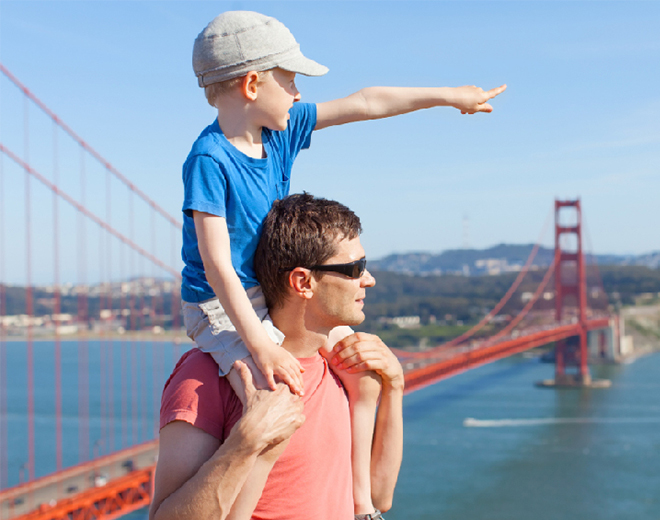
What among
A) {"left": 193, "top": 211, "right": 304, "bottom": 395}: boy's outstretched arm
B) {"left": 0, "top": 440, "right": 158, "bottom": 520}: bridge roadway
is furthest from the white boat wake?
{"left": 193, "top": 211, "right": 304, "bottom": 395}: boy's outstretched arm

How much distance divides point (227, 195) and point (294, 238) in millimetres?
116

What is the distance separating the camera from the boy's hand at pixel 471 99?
49.0 inches

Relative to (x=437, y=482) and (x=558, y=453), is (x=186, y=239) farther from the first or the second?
(x=558, y=453)

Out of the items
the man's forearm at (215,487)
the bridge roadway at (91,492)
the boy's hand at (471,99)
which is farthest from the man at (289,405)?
the bridge roadway at (91,492)

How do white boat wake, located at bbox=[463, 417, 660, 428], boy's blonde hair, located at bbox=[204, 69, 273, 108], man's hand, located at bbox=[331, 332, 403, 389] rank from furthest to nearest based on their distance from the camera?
white boat wake, located at bbox=[463, 417, 660, 428], man's hand, located at bbox=[331, 332, 403, 389], boy's blonde hair, located at bbox=[204, 69, 273, 108]

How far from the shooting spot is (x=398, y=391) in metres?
1.23

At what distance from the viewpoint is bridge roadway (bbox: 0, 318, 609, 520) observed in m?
7.83

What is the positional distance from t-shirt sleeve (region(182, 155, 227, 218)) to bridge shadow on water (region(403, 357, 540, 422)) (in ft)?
62.3

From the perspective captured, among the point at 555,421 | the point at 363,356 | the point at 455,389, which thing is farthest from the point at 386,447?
the point at 455,389

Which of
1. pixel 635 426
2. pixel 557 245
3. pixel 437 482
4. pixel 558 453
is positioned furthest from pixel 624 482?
pixel 557 245

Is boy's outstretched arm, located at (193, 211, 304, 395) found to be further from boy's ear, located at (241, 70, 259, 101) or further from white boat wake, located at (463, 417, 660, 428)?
white boat wake, located at (463, 417, 660, 428)

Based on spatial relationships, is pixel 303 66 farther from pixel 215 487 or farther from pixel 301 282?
pixel 215 487

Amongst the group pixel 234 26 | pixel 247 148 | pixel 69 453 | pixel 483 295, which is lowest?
pixel 69 453

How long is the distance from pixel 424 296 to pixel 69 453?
2552 centimetres
